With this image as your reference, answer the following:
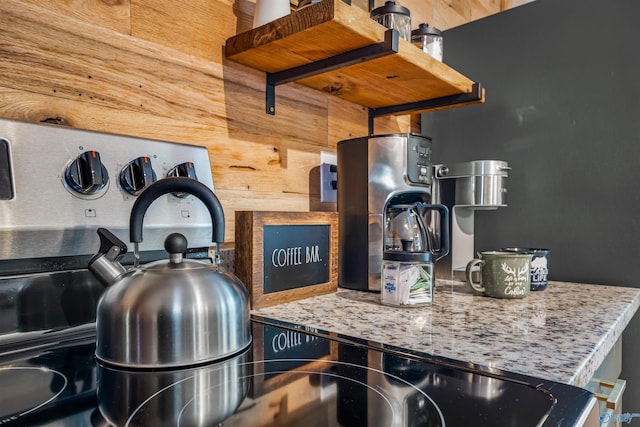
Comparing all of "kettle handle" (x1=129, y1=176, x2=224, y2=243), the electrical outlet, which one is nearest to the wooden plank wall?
the electrical outlet

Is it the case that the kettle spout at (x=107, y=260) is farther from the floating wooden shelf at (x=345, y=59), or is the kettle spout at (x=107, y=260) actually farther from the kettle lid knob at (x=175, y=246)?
the floating wooden shelf at (x=345, y=59)

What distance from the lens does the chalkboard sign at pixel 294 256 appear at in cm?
93

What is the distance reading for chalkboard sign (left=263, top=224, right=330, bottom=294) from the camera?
3.05ft

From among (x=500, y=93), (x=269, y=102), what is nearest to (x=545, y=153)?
(x=500, y=93)

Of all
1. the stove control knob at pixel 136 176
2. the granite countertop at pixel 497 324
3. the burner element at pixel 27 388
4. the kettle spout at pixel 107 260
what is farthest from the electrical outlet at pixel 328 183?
the burner element at pixel 27 388

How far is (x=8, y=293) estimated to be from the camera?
64 centimetres

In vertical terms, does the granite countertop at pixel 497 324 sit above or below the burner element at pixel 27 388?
above

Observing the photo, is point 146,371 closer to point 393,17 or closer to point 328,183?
point 328,183

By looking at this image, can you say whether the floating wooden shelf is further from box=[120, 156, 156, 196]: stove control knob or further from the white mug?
box=[120, 156, 156, 196]: stove control knob

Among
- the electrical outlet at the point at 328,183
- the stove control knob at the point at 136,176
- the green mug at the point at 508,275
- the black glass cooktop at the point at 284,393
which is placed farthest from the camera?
the electrical outlet at the point at 328,183

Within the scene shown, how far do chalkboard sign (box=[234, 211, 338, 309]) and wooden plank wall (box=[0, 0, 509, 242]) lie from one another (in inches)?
5.0

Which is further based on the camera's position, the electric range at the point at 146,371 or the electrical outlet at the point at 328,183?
the electrical outlet at the point at 328,183

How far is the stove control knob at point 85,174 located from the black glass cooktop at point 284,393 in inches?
9.9

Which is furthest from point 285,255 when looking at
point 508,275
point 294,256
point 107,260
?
point 508,275
